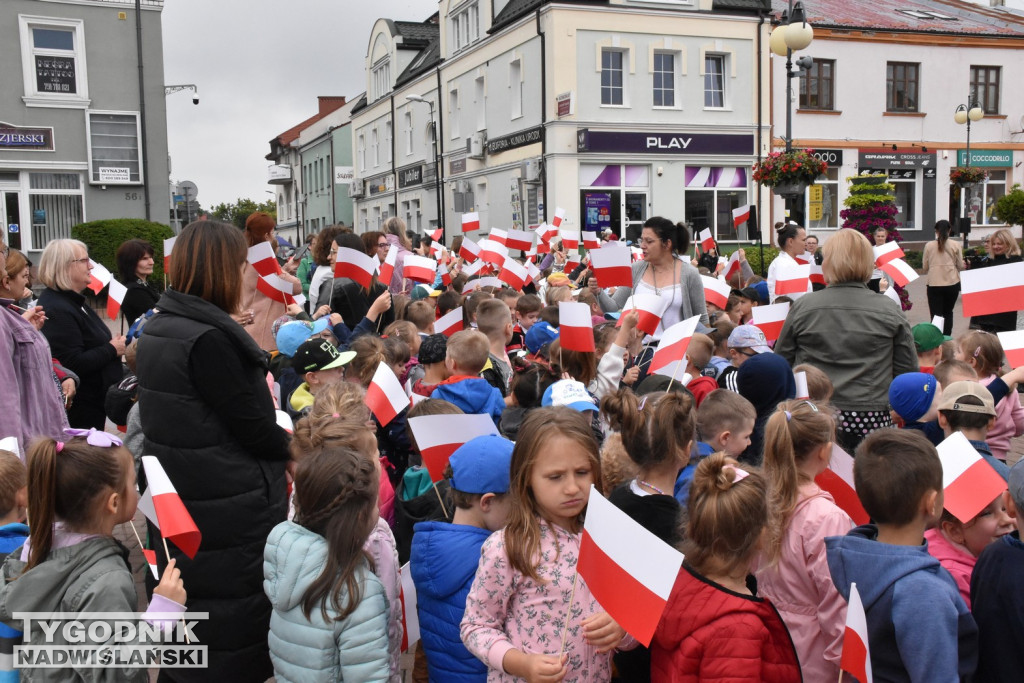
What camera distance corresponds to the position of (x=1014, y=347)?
4250 millimetres

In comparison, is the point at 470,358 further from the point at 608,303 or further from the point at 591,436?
the point at 608,303

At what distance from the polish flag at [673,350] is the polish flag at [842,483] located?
1.07 m

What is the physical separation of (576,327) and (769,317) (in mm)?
1762

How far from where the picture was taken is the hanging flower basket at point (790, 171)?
50.2 ft

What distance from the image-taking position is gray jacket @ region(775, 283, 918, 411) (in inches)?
A: 186

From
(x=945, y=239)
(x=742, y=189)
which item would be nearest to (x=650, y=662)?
(x=945, y=239)

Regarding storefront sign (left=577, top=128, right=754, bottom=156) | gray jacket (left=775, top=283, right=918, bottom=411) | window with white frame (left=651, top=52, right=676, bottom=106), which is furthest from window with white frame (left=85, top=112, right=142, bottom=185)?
gray jacket (left=775, top=283, right=918, bottom=411)

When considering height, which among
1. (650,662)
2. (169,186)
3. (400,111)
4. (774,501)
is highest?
(400,111)

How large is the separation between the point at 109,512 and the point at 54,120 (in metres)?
22.2

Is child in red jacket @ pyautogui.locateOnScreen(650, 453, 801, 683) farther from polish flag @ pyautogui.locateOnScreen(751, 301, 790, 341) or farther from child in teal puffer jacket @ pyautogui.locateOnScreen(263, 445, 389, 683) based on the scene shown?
polish flag @ pyautogui.locateOnScreen(751, 301, 790, 341)

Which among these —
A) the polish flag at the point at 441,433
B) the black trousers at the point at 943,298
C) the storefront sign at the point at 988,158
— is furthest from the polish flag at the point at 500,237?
the storefront sign at the point at 988,158

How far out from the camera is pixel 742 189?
28734 millimetres

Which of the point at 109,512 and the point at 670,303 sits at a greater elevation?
the point at 670,303

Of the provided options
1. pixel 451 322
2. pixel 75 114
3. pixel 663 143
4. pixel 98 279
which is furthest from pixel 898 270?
pixel 663 143
